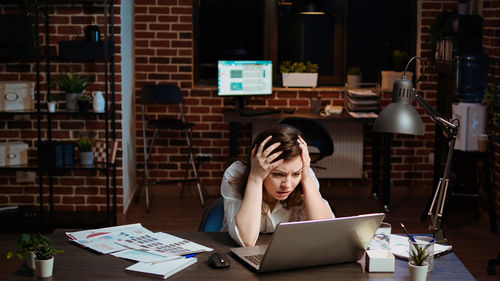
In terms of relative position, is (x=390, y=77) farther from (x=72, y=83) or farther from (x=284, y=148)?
(x=284, y=148)

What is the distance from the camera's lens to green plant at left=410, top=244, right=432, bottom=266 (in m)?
2.13

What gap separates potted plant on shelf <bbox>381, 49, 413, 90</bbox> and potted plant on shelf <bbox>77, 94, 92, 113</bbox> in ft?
9.42

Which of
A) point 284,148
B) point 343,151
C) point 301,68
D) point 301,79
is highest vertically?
point 301,68

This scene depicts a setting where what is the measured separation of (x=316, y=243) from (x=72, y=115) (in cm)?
356

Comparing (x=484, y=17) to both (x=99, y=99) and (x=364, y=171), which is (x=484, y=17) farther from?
(x=99, y=99)

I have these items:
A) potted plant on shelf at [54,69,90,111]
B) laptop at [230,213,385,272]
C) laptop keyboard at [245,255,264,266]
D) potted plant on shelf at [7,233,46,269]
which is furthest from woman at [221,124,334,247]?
potted plant on shelf at [54,69,90,111]

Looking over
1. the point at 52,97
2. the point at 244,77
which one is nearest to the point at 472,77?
the point at 244,77

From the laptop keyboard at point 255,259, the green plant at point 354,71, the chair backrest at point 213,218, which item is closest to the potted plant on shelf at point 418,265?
the laptop keyboard at point 255,259

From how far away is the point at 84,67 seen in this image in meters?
5.29

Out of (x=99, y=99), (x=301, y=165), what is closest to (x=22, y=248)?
(x=301, y=165)

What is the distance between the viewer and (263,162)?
2564 millimetres

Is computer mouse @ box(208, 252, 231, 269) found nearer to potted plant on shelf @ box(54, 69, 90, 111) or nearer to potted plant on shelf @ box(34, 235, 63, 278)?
potted plant on shelf @ box(34, 235, 63, 278)

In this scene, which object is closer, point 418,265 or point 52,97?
point 418,265

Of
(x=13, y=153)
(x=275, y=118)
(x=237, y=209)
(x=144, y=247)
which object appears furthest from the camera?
(x=275, y=118)
